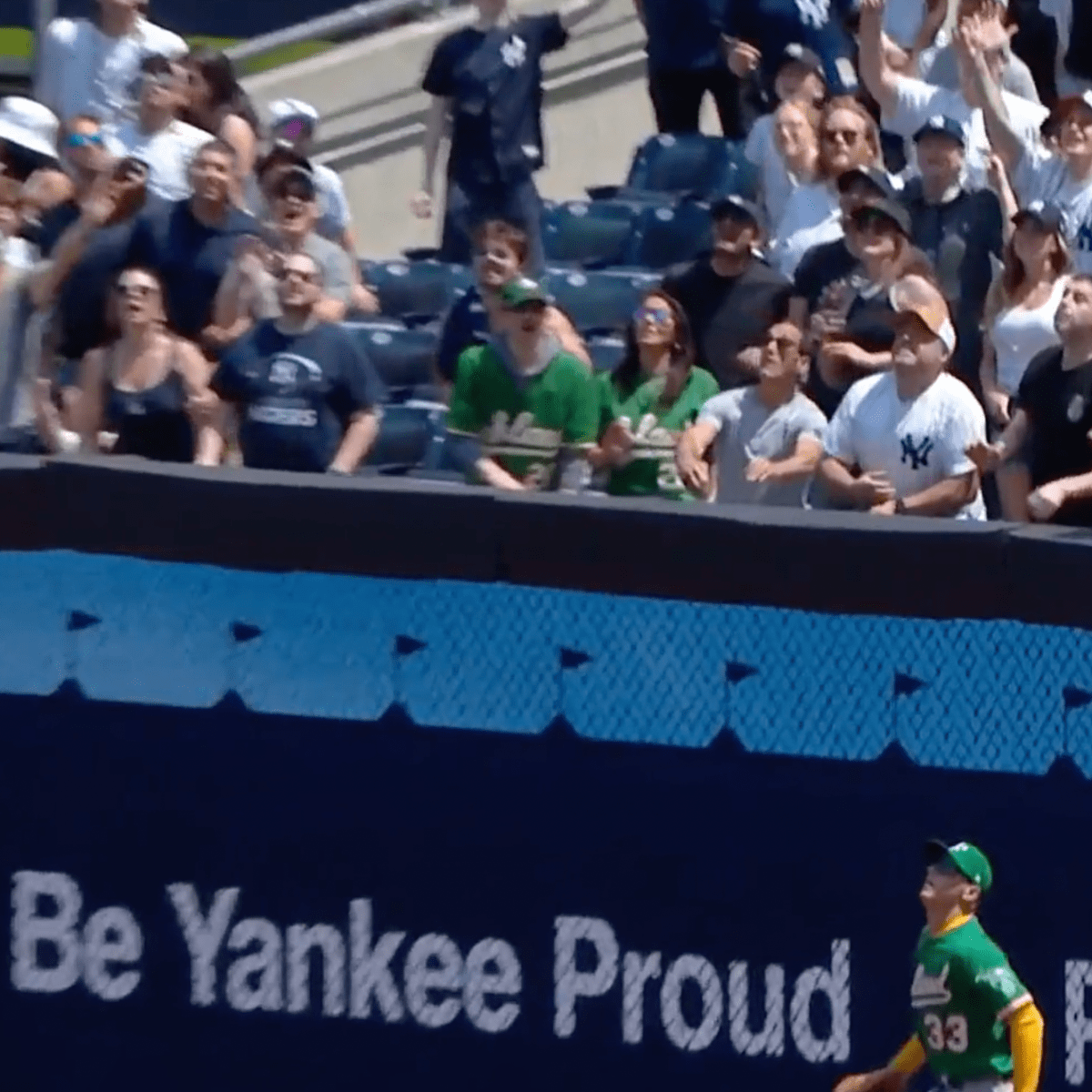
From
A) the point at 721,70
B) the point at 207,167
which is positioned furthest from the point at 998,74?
the point at 207,167

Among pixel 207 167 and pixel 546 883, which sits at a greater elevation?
pixel 207 167

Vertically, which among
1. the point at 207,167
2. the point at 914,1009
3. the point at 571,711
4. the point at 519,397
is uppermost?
the point at 207,167

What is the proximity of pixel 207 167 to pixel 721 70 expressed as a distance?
276 centimetres

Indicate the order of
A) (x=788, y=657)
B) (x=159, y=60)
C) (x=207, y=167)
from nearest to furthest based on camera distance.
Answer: (x=788, y=657) → (x=207, y=167) → (x=159, y=60)

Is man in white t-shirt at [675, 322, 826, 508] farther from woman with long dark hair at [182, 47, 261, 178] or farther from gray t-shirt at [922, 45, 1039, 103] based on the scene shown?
woman with long dark hair at [182, 47, 261, 178]

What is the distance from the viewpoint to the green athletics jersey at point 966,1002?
7648mm

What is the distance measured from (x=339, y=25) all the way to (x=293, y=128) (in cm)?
215

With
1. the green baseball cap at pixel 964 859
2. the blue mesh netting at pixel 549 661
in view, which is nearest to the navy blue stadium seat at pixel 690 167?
the blue mesh netting at pixel 549 661

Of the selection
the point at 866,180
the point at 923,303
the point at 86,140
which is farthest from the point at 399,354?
the point at 923,303

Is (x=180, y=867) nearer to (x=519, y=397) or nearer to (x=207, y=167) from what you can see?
(x=519, y=397)

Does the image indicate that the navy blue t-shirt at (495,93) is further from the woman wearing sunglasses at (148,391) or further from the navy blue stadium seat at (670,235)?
the woman wearing sunglasses at (148,391)

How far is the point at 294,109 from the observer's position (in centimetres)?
1318

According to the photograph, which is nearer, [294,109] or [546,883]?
[546,883]

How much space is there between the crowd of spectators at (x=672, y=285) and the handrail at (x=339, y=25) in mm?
1825
